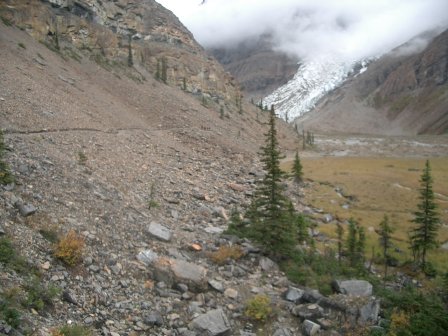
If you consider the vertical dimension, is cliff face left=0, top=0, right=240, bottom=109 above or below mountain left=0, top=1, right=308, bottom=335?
above

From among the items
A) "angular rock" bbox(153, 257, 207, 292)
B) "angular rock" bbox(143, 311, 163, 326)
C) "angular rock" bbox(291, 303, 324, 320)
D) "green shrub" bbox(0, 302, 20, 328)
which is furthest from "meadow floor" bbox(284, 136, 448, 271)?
"green shrub" bbox(0, 302, 20, 328)

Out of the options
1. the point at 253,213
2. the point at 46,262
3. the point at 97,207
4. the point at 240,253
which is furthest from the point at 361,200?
the point at 46,262

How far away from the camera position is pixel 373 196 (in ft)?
224

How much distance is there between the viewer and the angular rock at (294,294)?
24219 mm

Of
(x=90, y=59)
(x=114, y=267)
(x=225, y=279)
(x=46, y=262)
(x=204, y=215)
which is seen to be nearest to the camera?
(x=46, y=262)

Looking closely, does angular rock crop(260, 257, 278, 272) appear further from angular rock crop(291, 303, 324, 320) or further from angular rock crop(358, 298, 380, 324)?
angular rock crop(358, 298, 380, 324)

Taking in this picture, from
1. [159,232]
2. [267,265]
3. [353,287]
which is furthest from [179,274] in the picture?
[353,287]

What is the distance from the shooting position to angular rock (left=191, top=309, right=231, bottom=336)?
19.5m

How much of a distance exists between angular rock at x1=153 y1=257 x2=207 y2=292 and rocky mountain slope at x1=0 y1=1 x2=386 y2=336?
0.06 metres

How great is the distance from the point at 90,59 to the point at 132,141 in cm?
4234

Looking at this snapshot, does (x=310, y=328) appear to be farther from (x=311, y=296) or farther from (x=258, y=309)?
(x=311, y=296)

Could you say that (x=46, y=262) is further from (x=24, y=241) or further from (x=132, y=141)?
(x=132, y=141)

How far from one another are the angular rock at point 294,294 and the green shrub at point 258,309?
2450 mm

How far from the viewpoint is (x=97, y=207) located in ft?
86.0
